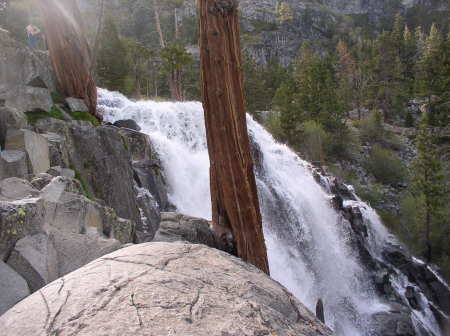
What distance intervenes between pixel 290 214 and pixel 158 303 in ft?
34.6

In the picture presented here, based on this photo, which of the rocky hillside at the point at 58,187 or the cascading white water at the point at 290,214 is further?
the cascading white water at the point at 290,214

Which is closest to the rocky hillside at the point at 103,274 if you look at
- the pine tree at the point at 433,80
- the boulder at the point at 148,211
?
the boulder at the point at 148,211

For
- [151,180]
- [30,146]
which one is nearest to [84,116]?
[151,180]

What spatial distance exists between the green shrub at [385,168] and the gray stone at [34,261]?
31.6m

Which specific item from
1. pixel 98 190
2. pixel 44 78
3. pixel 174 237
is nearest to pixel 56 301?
pixel 174 237

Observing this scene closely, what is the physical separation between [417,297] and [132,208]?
43.0ft

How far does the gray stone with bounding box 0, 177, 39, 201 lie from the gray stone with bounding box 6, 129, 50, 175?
4.64 ft

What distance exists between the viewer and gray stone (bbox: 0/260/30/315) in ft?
8.36

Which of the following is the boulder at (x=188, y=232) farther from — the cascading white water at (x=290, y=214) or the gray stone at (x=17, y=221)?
the cascading white water at (x=290, y=214)

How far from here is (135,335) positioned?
5.49ft

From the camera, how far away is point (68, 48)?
9195 millimetres

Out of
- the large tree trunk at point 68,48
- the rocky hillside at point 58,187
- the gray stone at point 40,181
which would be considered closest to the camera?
the rocky hillside at point 58,187

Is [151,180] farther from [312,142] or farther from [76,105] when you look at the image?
[312,142]

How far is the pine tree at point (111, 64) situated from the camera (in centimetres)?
2949
